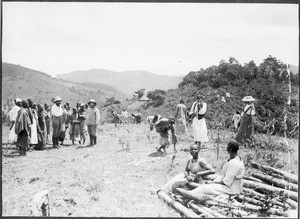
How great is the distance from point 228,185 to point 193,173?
1007 millimetres

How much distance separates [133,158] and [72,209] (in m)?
3.30

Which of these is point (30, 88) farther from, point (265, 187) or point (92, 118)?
point (265, 187)

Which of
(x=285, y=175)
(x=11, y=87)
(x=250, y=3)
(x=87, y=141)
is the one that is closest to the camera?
(x=285, y=175)

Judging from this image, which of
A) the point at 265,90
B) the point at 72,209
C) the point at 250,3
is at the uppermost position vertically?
the point at 250,3

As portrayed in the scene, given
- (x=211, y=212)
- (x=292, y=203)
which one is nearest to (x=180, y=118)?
(x=292, y=203)

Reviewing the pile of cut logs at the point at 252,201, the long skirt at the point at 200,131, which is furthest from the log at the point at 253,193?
the long skirt at the point at 200,131

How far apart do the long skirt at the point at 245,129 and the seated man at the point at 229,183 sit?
12.5ft

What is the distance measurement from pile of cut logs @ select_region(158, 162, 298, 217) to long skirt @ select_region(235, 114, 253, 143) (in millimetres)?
2862

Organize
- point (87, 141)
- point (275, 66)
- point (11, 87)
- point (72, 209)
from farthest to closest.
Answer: point (11, 87), point (87, 141), point (275, 66), point (72, 209)

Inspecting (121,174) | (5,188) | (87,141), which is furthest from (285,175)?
(87,141)

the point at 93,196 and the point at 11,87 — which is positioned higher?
the point at 11,87

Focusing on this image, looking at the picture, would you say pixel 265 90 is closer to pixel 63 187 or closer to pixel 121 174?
pixel 121 174

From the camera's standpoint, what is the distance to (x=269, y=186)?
5.76m

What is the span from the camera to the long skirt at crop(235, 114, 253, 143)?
356 inches
